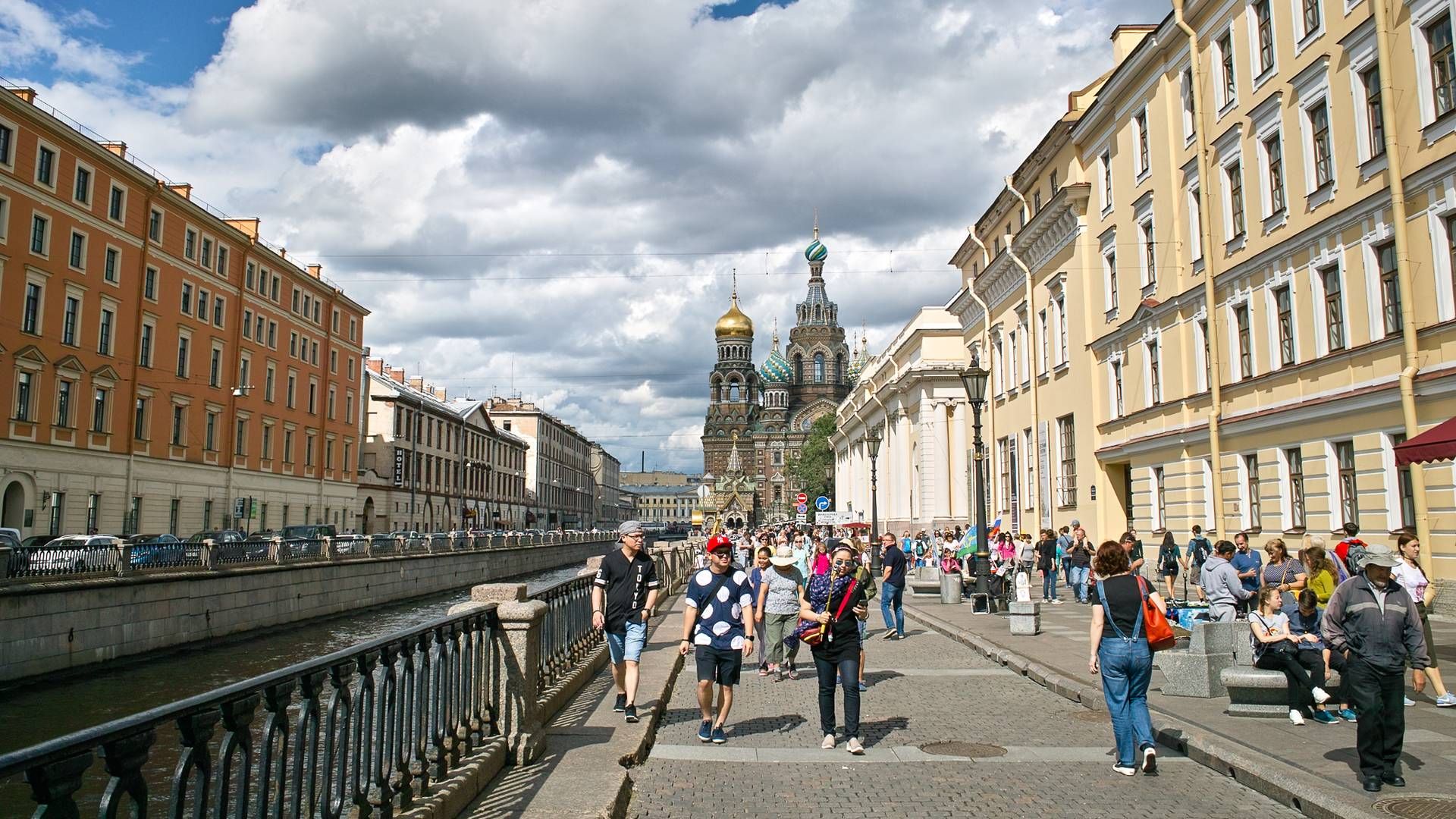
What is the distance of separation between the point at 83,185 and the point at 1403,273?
40.2m

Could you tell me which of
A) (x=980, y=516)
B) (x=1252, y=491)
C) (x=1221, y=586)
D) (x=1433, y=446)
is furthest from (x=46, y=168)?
(x=1433, y=446)

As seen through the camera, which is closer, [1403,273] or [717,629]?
[717,629]

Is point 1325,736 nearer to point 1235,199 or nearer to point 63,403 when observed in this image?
point 1235,199

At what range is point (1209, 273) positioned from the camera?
23125mm

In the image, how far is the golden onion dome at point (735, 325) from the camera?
6452 inches

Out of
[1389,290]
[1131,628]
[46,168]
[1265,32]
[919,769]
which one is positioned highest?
[46,168]

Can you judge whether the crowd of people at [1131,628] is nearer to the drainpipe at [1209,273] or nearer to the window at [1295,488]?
the window at [1295,488]

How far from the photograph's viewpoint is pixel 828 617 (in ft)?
28.9

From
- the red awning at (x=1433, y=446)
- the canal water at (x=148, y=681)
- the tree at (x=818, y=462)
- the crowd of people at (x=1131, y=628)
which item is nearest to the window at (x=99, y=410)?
the canal water at (x=148, y=681)

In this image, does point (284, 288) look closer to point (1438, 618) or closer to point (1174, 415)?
point (1174, 415)

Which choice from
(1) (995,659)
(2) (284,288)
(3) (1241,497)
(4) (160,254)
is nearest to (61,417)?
(4) (160,254)

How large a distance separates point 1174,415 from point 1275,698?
1733 cm

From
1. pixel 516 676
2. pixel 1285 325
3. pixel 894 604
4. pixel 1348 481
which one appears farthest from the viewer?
pixel 1285 325

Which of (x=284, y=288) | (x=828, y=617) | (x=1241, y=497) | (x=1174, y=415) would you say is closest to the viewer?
(x=828, y=617)
